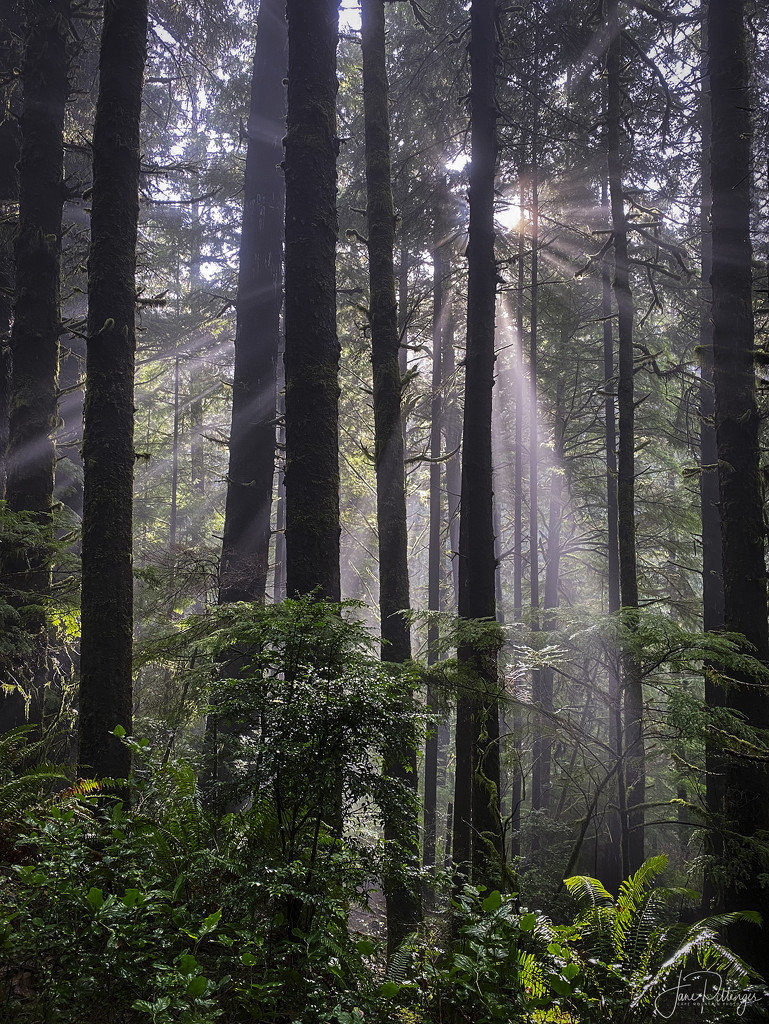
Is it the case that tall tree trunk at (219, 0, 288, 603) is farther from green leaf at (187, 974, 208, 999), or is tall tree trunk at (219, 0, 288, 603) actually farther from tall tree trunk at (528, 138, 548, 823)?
green leaf at (187, 974, 208, 999)

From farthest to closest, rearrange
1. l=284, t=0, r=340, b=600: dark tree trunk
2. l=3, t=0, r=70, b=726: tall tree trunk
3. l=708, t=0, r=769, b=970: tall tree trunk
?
1. l=3, t=0, r=70, b=726: tall tree trunk
2. l=708, t=0, r=769, b=970: tall tree trunk
3. l=284, t=0, r=340, b=600: dark tree trunk

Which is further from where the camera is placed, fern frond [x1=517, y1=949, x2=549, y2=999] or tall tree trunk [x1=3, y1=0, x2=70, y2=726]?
tall tree trunk [x1=3, y1=0, x2=70, y2=726]

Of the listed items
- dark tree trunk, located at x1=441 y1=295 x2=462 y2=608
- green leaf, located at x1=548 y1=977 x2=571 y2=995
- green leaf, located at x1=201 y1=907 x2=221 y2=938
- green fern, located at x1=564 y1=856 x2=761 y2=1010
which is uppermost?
dark tree trunk, located at x1=441 y1=295 x2=462 y2=608

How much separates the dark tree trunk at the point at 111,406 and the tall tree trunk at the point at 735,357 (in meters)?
6.20

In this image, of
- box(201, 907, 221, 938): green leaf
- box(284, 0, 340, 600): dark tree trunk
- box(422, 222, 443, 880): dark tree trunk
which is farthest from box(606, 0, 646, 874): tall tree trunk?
box(201, 907, 221, 938): green leaf

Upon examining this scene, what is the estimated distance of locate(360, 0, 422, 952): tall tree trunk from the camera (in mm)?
8094

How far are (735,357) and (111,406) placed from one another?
7103 mm

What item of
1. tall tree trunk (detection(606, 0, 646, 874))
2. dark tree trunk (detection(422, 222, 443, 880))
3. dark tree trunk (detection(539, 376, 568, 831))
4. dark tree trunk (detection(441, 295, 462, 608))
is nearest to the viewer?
tall tree trunk (detection(606, 0, 646, 874))

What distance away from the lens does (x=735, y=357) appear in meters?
7.60

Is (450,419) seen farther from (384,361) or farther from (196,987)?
(196,987)

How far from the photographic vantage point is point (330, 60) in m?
6.03

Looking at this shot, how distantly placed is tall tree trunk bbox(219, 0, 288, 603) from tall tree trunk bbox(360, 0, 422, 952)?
6.17 feet

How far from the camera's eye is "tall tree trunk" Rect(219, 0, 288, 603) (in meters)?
9.71

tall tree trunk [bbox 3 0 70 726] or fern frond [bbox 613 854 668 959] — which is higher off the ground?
tall tree trunk [bbox 3 0 70 726]
